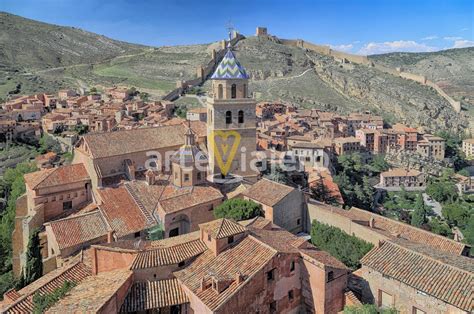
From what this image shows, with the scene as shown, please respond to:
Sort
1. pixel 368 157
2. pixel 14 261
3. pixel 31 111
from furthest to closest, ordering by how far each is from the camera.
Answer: pixel 368 157 → pixel 31 111 → pixel 14 261

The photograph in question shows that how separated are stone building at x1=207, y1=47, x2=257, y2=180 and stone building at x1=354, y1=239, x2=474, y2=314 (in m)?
10.7

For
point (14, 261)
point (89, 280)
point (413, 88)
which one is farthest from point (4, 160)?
point (413, 88)

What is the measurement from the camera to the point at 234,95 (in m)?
24.7

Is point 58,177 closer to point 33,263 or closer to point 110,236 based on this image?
point 33,263

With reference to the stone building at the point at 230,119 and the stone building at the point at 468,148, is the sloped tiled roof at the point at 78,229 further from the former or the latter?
the stone building at the point at 468,148

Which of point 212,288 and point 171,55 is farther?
point 171,55

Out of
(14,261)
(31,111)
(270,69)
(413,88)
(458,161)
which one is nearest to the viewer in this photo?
(14,261)

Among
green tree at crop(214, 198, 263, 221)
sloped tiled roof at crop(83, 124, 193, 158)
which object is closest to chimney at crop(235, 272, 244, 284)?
green tree at crop(214, 198, 263, 221)

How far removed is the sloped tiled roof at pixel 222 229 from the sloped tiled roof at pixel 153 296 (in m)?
2.12

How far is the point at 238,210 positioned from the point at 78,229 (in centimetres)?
755

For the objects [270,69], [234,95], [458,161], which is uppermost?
[270,69]

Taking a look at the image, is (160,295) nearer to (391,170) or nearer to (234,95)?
(234,95)

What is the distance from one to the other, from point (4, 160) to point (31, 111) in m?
14.2

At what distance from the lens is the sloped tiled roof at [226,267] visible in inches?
530
